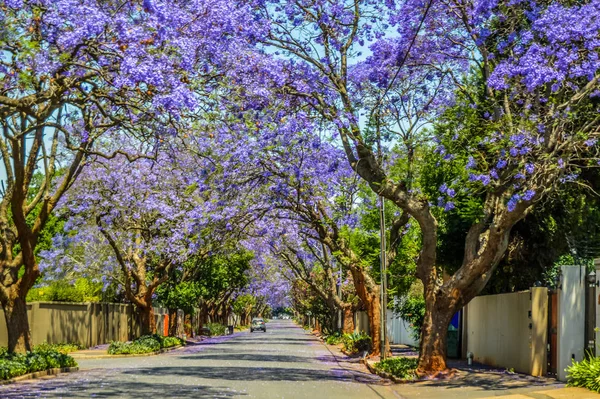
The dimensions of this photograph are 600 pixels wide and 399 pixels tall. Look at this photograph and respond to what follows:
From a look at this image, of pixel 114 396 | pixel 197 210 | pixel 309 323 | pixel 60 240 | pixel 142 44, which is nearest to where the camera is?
pixel 142 44

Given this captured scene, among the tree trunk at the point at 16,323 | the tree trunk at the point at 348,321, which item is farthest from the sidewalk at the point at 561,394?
the tree trunk at the point at 348,321

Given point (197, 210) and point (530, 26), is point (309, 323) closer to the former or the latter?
point (197, 210)

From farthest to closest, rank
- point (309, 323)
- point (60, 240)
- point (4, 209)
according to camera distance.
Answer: point (309, 323) → point (60, 240) → point (4, 209)

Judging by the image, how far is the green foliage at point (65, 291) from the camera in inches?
1639

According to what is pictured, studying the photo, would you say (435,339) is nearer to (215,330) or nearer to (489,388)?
(489,388)

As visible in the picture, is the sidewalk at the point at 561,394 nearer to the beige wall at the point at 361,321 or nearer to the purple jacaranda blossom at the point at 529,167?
the purple jacaranda blossom at the point at 529,167

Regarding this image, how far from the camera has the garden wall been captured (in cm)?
3703

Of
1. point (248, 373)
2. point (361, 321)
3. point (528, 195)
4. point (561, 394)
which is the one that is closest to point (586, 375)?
point (561, 394)

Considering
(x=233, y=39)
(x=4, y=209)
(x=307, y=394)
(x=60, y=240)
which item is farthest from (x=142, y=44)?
(x=60, y=240)

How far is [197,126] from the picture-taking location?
687 inches

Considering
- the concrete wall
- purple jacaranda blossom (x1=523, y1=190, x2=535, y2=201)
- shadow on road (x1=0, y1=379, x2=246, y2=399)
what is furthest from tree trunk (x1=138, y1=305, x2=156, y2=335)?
purple jacaranda blossom (x1=523, y1=190, x2=535, y2=201)

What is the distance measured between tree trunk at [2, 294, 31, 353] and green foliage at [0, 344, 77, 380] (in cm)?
54

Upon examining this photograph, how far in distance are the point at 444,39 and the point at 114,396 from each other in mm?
11697

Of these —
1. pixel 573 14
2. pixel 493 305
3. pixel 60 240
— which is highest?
pixel 573 14
